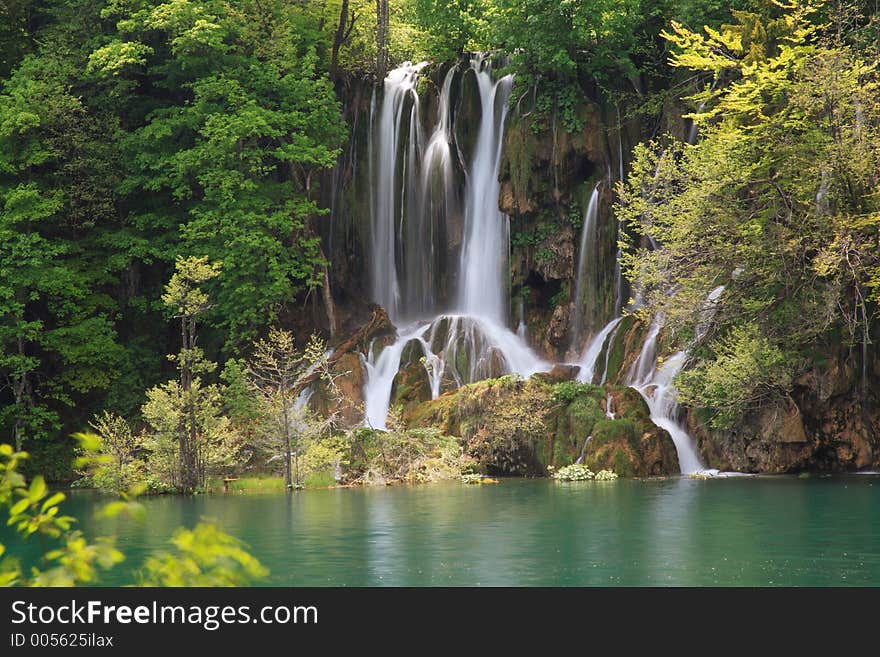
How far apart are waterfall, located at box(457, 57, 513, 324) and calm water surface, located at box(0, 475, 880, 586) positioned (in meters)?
11.7

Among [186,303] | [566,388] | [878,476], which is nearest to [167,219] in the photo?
[186,303]

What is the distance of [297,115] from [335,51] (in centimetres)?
454

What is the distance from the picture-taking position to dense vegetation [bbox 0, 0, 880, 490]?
25672 millimetres

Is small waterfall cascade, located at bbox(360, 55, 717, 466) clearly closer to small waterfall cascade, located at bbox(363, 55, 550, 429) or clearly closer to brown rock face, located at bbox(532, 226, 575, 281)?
small waterfall cascade, located at bbox(363, 55, 550, 429)

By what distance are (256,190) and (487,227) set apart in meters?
7.43

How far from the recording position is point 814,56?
81.9ft

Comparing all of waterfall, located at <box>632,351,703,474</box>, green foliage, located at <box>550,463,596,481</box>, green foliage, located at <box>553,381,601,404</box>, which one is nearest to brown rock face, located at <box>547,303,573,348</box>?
waterfall, located at <box>632,351,703,474</box>

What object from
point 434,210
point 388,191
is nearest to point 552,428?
point 434,210

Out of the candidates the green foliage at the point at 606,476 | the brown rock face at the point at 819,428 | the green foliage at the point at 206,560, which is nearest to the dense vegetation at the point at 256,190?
the brown rock face at the point at 819,428

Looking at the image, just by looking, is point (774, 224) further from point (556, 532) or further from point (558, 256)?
point (556, 532)

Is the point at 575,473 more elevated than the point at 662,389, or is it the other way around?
the point at 662,389

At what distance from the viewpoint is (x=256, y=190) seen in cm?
3453

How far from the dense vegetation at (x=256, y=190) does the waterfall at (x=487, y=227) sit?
56.9 inches
